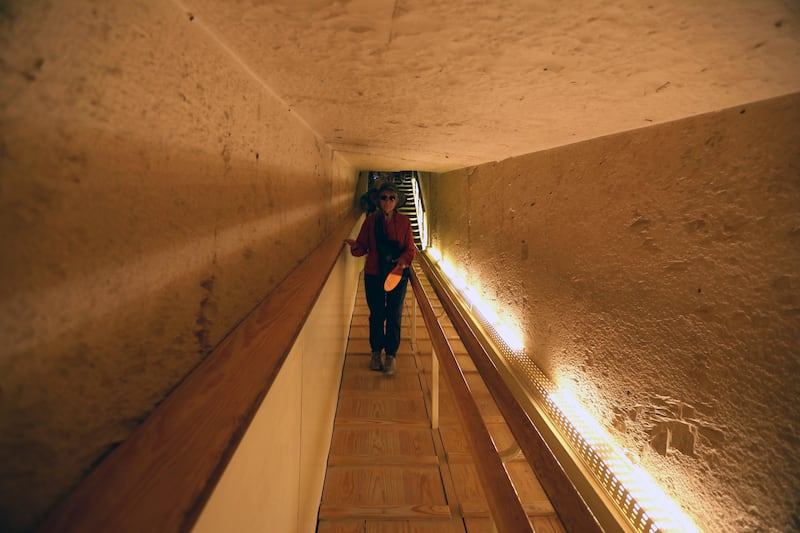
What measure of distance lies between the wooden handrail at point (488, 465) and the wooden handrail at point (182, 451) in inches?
21.2

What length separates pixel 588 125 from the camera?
1.76 metres

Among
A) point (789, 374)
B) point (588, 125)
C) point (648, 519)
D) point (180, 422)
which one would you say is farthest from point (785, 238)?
point (180, 422)

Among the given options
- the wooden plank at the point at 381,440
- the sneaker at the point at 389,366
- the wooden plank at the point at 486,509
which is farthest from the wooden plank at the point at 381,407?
the wooden plank at the point at 486,509

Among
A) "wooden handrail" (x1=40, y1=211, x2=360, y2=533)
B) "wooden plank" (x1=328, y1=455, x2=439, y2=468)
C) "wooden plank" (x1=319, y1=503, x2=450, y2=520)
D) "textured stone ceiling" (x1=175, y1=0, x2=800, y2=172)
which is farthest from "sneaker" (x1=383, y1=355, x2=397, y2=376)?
"wooden handrail" (x1=40, y1=211, x2=360, y2=533)

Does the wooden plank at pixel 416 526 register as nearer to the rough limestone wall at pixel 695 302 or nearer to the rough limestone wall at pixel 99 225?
the rough limestone wall at pixel 695 302

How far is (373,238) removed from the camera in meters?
3.00

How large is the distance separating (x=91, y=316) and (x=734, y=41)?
4.95 ft

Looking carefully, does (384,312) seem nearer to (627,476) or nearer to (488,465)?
(627,476)

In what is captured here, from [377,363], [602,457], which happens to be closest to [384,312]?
[377,363]

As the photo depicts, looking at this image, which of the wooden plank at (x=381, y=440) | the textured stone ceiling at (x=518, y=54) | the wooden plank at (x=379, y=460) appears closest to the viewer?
the textured stone ceiling at (x=518, y=54)

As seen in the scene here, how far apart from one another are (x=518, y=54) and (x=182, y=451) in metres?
1.25

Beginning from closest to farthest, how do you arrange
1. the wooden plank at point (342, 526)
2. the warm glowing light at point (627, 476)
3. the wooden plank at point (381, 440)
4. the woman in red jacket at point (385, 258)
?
1. the warm glowing light at point (627, 476)
2. the wooden plank at point (342, 526)
3. the wooden plank at point (381, 440)
4. the woman in red jacket at point (385, 258)

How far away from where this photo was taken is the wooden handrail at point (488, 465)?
66 centimetres

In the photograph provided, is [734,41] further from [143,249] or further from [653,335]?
[143,249]
